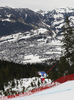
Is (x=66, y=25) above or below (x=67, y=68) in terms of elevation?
above

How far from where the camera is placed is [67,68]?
40.6 metres

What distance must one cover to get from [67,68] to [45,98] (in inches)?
1117

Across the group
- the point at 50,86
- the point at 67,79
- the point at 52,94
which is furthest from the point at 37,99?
the point at 67,79

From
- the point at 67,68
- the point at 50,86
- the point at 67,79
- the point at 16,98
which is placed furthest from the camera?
the point at 67,68

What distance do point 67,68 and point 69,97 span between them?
94.7 ft

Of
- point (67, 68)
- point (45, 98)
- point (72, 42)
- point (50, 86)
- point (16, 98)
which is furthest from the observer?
point (67, 68)

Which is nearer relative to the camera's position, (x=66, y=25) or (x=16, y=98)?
(x=16, y=98)

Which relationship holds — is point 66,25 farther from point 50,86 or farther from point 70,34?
point 50,86

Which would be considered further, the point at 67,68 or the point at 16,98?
the point at 67,68

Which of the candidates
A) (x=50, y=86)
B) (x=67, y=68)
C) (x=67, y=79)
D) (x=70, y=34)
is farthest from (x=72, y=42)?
(x=50, y=86)

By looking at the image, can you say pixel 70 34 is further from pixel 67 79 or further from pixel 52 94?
pixel 52 94

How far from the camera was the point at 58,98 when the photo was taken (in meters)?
12.7

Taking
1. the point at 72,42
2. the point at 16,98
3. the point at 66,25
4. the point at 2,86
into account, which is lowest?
the point at 2,86

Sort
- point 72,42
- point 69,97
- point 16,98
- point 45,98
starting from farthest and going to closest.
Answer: point 72,42 < point 16,98 < point 45,98 < point 69,97
